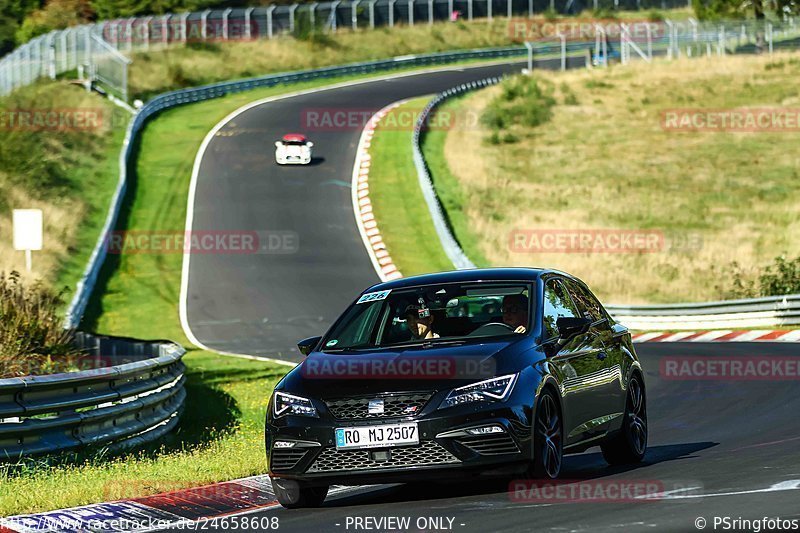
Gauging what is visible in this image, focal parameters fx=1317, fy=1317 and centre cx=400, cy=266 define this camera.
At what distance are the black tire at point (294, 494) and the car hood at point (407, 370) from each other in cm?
62

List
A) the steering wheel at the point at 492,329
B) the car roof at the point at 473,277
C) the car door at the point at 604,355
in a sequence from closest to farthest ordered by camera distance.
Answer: the steering wheel at the point at 492,329
the car roof at the point at 473,277
the car door at the point at 604,355

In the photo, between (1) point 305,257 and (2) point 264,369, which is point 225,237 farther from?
(2) point 264,369

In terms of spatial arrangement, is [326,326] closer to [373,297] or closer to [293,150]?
[293,150]

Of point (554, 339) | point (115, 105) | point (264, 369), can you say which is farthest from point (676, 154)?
point (554, 339)

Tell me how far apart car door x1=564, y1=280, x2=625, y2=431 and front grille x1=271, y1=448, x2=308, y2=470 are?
2.52m

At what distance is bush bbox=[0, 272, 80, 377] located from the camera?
1625cm

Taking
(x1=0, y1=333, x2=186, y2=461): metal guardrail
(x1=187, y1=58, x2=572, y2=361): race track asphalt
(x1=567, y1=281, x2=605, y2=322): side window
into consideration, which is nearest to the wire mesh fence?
(x1=187, y1=58, x2=572, y2=361): race track asphalt

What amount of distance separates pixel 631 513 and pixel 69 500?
3770mm

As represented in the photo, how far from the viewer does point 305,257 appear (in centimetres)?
3609

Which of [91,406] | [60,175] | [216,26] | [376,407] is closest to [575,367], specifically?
[376,407]

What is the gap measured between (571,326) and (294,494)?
89.8 inches

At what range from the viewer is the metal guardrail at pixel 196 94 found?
3269 centimetres
